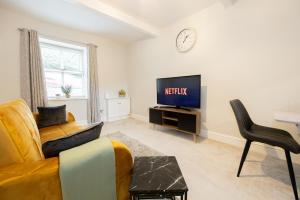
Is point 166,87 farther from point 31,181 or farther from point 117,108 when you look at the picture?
point 31,181

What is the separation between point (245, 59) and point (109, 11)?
8.49ft

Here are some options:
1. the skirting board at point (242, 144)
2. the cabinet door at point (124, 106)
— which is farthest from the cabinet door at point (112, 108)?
the skirting board at point (242, 144)

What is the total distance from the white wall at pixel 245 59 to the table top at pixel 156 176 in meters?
1.87

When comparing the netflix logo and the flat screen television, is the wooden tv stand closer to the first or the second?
the flat screen television

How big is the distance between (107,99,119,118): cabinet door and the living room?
0.11ft

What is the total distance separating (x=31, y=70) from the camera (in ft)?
9.45

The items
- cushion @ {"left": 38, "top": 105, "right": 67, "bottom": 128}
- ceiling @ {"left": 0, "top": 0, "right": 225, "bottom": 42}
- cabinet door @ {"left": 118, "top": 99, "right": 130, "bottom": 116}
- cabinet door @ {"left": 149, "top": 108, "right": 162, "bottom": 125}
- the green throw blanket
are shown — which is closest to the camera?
the green throw blanket

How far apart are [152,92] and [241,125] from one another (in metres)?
2.60

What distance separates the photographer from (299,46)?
1.84 m

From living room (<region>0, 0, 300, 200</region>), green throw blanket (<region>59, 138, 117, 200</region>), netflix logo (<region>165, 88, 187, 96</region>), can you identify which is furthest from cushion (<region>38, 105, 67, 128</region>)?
netflix logo (<region>165, 88, 187, 96</region>)

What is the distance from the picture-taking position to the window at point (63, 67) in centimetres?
339

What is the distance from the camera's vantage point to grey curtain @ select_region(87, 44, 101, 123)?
12.4 feet

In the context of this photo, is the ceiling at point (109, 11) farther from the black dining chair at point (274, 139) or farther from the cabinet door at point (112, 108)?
the black dining chair at point (274, 139)

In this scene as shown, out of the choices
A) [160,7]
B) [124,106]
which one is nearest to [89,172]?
[160,7]
